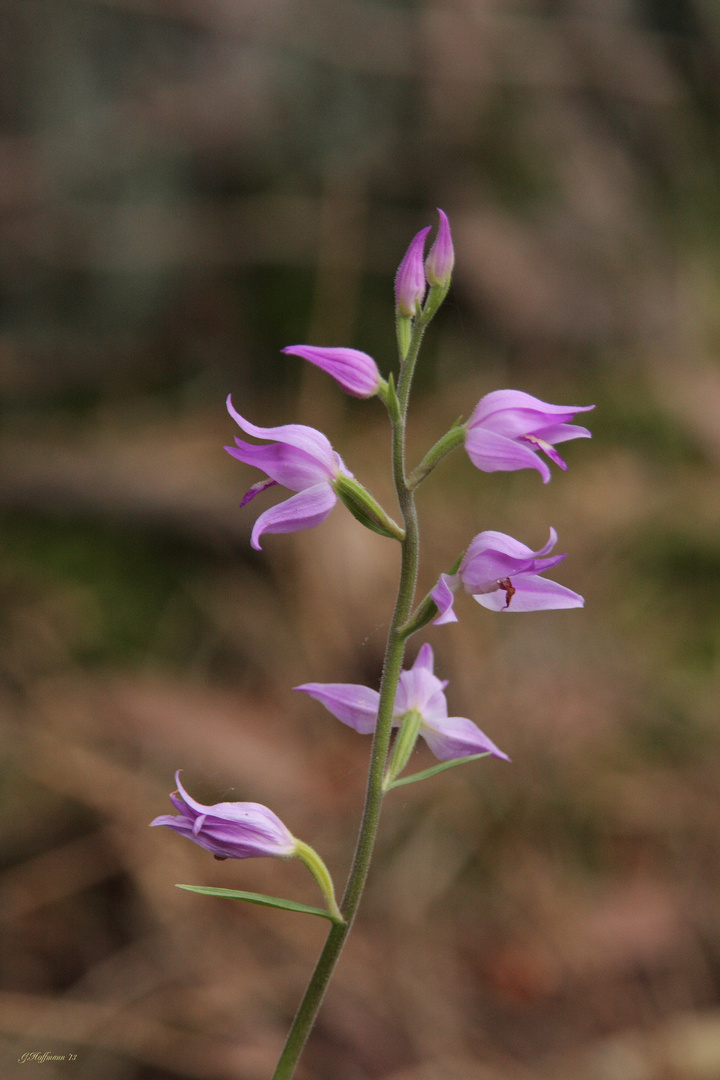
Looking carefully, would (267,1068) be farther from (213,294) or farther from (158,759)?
(213,294)

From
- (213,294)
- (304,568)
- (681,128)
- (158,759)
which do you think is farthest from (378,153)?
(158,759)

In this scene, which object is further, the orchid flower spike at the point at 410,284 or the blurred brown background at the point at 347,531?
the blurred brown background at the point at 347,531

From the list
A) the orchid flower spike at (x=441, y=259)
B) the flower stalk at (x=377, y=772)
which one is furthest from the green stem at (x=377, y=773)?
the orchid flower spike at (x=441, y=259)

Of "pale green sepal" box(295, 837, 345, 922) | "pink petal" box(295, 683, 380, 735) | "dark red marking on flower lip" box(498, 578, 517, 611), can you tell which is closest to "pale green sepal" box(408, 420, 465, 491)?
"dark red marking on flower lip" box(498, 578, 517, 611)

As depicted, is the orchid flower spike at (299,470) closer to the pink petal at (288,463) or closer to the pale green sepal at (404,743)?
the pink petal at (288,463)

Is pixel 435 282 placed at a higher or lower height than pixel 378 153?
lower

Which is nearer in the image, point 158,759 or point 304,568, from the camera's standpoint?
point 158,759
